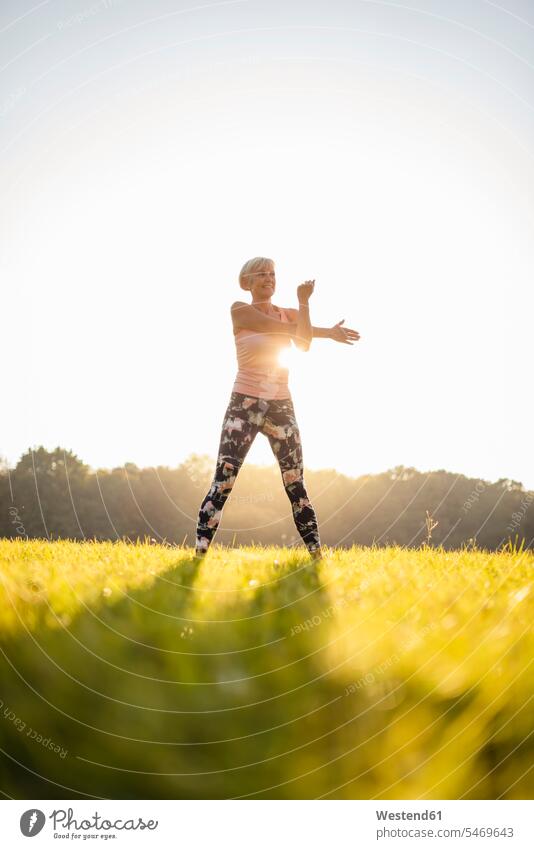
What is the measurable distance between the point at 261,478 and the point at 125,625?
66316 mm

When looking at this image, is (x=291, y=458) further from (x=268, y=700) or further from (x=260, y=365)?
(x=268, y=700)

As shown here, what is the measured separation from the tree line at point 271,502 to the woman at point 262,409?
1838 inches

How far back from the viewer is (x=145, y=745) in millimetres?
1659

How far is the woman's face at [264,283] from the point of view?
5.92m

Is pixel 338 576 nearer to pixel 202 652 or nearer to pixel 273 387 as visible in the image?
pixel 202 652

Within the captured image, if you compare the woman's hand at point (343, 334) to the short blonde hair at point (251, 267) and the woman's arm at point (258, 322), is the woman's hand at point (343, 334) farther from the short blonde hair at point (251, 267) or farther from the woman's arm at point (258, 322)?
the short blonde hair at point (251, 267)

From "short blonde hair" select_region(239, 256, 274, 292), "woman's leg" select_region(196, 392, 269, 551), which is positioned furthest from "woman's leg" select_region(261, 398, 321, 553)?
"short blonde hair" select_region(239, 256, 274, 292)

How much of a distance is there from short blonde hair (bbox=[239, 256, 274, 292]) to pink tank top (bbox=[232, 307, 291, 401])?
2.22 ft

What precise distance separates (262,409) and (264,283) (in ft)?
4.81

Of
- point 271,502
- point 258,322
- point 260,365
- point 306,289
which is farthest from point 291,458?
point 271,502
